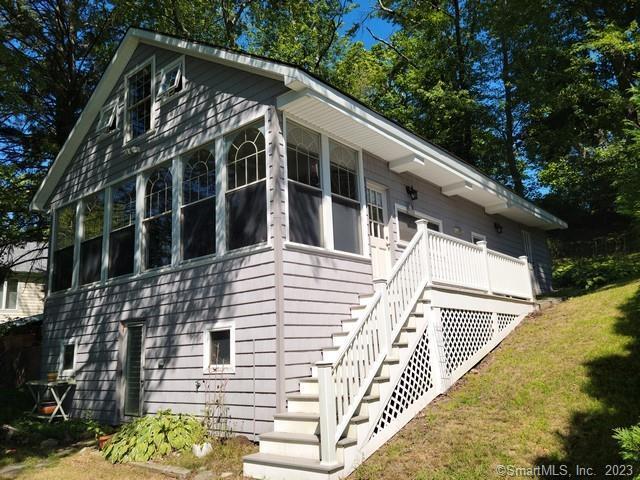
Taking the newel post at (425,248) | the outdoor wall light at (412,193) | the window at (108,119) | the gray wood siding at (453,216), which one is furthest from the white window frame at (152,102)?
the newel post at (425,248)

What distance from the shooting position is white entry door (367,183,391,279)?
9094mm

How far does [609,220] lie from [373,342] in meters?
22.0

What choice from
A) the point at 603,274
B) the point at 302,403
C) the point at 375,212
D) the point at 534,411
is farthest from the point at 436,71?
the point at 302,403

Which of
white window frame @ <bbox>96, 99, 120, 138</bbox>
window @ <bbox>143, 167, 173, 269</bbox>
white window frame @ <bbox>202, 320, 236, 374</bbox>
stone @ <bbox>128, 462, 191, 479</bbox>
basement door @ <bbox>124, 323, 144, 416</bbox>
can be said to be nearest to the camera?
stone @ <bbox>128, 462, 191, 479</bbox>

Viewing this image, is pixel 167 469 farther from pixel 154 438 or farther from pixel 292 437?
pixel 292 437

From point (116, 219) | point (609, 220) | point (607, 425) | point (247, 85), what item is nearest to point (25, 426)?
point (116, 219)

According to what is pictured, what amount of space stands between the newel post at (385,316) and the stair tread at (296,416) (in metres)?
1.21

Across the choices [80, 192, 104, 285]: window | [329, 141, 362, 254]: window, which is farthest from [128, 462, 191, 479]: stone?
[80, 192, 104, 285]: window

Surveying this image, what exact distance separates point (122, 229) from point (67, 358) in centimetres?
349

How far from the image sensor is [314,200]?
310 inches

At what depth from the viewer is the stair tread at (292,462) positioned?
495 cm

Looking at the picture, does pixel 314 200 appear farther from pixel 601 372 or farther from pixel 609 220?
pixel 609 220

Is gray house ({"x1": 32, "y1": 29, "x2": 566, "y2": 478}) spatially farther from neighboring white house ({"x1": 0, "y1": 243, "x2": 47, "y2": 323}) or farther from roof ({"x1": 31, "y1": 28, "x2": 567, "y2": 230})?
neighboring white house ({"x1": 0, "y1": 243, "x2": 47, "y2": 323})

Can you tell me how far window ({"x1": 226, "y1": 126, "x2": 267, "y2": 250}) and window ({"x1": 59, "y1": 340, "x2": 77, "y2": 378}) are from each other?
18.7 feet
